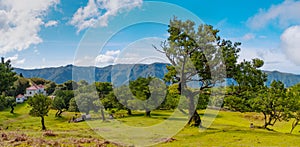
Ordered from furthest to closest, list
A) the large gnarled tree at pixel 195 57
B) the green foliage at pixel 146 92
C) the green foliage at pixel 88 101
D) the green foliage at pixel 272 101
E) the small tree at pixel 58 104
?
the small tree at pixel 58 104, the green foliage at pixel 88 101, the green foliage at pixel 146 92, the green foliage at pixel 272 101, the large gnarled tree at pixel 195 57

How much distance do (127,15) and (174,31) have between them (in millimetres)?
9700

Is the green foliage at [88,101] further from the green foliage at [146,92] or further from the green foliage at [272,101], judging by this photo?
the green foliage at [272,101]

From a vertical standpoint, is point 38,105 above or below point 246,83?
below

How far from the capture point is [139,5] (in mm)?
20891

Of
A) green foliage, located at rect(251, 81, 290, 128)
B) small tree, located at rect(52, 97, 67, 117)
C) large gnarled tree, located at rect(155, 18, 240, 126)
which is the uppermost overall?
large gnarled tree, located at rect(155, 18, 240, 126)

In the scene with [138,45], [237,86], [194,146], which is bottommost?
[194,146]

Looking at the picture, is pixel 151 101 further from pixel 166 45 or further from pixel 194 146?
pixel 194 146

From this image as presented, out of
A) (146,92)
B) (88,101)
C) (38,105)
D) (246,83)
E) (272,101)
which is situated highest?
(246,83)

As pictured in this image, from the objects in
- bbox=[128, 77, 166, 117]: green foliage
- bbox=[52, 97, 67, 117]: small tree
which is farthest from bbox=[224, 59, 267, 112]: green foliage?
bbox=[52, 97, 67, 117]: small tree

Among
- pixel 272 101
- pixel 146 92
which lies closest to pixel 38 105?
pixel 146 92

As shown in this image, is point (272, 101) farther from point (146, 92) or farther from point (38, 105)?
point (38, 105)

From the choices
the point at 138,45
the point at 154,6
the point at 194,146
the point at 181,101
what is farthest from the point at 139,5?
the point at 181,101

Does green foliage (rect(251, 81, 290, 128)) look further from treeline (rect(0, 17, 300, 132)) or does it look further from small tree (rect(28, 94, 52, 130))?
Answer: small tree (rect(28, 94, 52, 130))

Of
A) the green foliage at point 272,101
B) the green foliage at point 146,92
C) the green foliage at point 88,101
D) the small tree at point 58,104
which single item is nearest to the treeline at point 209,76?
the green foliage at point 272,101
